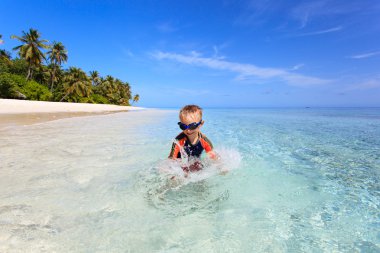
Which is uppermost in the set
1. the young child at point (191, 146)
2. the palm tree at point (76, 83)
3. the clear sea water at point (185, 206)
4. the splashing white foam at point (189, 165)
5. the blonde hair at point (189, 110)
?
the palm tree at point (76, 83)

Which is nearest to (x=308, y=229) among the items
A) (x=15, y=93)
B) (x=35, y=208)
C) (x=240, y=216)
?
(x=240, y=216)

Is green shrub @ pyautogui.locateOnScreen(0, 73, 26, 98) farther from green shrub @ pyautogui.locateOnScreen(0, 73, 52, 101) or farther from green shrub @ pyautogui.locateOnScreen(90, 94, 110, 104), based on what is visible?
green shrub @ pyautogui.locateOnScreen(90, 94, 110, 104)

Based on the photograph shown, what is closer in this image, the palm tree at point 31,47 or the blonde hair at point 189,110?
the blonde hair at point 189,110

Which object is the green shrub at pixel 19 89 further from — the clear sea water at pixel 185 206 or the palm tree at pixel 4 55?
the clear sea water at pixel 185 206

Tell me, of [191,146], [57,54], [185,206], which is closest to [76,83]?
[57,54]

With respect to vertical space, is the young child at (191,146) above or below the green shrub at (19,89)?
below

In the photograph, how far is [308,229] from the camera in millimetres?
2238

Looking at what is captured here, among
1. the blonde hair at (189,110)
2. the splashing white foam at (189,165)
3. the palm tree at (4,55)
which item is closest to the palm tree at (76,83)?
the palm tree at (4,55)

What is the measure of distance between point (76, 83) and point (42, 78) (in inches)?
469

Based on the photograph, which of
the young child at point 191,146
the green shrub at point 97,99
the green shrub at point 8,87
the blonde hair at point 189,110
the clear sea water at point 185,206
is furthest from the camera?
the green shrub at point 97,99

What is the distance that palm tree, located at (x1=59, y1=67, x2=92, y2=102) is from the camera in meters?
44.7

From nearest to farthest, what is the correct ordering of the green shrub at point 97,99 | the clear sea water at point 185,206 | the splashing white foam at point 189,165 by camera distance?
the clear sea water at point 185,206, the splashing white foam at point 189,165, the green shrub at point 97,99

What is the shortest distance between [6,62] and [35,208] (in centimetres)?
5033

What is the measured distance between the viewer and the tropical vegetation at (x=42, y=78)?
36062mm
